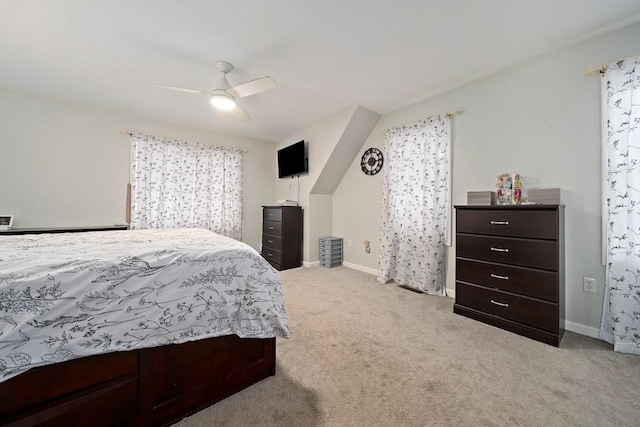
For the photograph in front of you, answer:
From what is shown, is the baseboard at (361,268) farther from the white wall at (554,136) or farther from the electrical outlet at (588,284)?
the electrical outlet at (588,284)

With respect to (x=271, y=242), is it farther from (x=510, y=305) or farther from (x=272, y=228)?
(x=510, y=305)

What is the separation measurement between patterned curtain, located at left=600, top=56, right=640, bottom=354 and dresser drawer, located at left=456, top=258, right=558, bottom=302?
1.45 ft

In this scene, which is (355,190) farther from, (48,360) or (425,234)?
(48,360)

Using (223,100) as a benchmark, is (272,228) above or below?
below

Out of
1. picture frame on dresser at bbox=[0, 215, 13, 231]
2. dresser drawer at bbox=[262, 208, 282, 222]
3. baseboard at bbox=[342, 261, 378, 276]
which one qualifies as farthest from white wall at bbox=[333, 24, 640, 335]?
picture frame on dresser at bbox=[0, 215, 13, 231]

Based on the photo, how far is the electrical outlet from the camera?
1990 millimetres

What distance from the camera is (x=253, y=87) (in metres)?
2.24

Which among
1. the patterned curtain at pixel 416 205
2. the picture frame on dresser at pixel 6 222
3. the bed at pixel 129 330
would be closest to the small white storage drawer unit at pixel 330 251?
the patterned curtain at pixel 416 205

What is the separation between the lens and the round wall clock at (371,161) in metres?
3.72

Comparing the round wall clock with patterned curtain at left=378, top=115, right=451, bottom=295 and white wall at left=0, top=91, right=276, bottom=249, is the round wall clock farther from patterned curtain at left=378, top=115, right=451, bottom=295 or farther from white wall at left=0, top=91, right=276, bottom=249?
white wall at left=0, top=91, right=276, bottom=249

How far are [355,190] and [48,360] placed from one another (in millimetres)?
3720

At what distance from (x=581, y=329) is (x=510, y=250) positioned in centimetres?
87

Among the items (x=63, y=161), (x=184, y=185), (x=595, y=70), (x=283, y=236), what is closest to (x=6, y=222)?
(x=63, y=161)

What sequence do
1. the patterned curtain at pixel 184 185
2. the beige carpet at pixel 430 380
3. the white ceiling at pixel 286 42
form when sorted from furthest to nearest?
the patterned curtain at pixel 184 185, the white ceiling at pixel 286 42, the beige carpet at pixel 430 380
